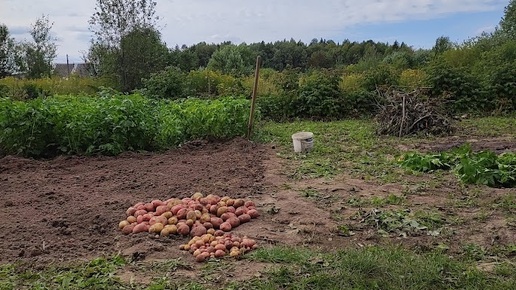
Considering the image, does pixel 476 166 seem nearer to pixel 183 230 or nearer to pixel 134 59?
pixel 183 230

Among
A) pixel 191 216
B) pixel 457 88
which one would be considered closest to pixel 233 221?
pixel 191 216

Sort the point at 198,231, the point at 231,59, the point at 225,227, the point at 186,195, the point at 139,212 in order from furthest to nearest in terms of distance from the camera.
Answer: the point at 231,59 → the point at 186,195 → the point at 139,212 → the point at 225,227 → the point at 198,231

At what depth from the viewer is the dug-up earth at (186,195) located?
3.64 metres

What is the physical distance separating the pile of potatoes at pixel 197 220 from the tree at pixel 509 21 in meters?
22.6

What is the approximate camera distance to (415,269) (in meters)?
3.11

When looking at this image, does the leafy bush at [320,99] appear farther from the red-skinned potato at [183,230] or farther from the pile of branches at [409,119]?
the red-skinned potato at [183,230]

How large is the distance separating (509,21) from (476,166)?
23.1 metres

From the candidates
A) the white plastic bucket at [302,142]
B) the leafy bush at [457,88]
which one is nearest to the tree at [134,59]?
the leafy bush at [457,88]

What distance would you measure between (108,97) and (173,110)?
1056mm

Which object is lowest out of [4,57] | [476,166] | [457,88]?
[476,166]

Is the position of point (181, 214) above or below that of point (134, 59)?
below

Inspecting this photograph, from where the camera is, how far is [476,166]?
541 cm

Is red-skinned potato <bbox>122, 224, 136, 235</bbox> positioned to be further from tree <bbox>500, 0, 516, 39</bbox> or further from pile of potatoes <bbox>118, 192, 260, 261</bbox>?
tree <bbox>500, 0, 516, 39</bbox>

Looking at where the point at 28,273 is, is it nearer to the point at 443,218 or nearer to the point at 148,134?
the point at 443,218
